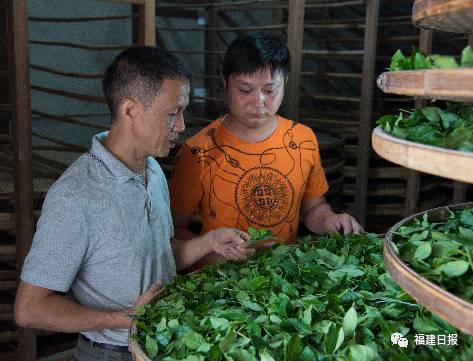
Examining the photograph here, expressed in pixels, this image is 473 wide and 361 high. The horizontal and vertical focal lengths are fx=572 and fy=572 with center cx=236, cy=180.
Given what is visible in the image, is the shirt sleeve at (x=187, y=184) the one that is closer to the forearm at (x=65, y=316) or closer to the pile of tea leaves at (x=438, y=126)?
the forearm at (x=65, y=316)

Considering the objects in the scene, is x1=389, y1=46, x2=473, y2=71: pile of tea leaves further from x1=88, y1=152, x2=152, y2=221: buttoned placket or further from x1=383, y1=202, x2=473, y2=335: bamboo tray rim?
x1=88, y1=152, x2=152, y2=221: buttoned placket

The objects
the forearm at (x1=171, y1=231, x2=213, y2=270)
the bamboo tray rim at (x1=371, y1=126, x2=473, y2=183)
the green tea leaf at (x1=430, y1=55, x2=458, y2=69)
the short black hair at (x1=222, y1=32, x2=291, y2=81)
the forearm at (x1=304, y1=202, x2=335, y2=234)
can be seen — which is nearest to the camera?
the bamboo tray rim at (x1=371, y1=126, x2=473, y2=183)

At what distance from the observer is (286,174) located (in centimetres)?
197

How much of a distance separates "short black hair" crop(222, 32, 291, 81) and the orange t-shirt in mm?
231

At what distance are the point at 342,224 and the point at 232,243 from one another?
0.53 m

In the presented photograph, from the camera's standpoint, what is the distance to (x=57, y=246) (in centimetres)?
135

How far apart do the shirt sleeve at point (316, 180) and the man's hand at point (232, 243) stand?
1.93 ft

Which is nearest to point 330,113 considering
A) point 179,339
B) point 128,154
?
point 128,154

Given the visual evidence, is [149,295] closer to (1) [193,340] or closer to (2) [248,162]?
(1) [193,340]

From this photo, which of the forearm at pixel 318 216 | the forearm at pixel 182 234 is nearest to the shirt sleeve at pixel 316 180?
the forearm at pixel 318 216

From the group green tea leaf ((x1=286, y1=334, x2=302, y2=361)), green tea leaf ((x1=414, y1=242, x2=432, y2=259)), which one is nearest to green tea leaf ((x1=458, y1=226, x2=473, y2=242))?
green tea leaf ((x1=414, y1=242, x2=432, y2=259))

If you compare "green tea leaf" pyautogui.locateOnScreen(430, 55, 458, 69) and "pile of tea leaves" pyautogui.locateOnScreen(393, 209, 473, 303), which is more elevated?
"green tea leaf" pyautogui.locateOnScreen(430, 55, 458, 69)

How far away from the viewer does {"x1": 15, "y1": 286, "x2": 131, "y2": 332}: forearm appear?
1323 millimetres

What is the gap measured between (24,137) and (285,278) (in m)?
1.18
